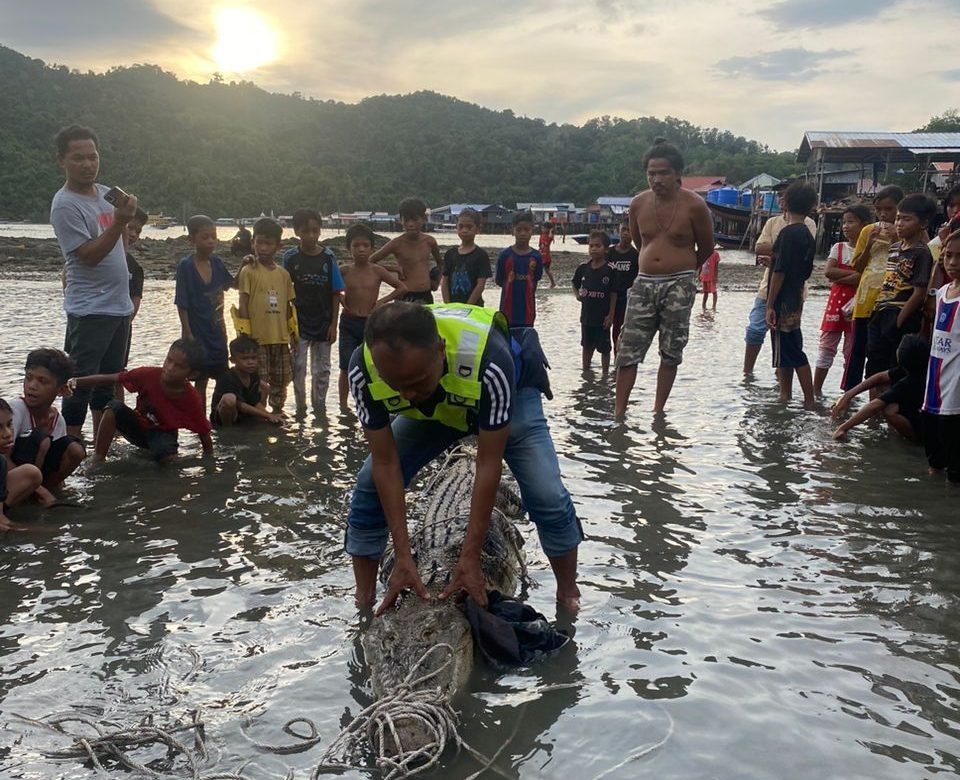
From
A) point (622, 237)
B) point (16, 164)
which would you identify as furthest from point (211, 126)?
point (622, 237)

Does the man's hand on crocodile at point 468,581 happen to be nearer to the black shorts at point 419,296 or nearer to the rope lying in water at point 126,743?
the rope lying in water at point 126,743

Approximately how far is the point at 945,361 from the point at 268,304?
520 centimetres

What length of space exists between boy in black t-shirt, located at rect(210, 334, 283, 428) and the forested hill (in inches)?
2318

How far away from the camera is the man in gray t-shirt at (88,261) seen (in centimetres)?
519

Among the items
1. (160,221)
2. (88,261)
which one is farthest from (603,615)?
(160,221)

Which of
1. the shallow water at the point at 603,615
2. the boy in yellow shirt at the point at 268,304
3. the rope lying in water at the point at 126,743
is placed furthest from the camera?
the boy in yellow shirt at the point at 268,304

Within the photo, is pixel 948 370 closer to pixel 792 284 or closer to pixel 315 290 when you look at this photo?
pixel 792 284

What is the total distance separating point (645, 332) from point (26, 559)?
4.77m

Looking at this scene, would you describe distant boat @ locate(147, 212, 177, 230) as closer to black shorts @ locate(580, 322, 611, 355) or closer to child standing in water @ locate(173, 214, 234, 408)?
black shorts @ locate(580, 322, 611, 355)

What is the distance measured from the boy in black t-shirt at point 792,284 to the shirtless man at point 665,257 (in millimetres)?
1168

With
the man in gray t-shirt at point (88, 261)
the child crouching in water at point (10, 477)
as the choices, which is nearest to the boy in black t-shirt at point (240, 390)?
the man in gray t-shirt at point (88, 261)

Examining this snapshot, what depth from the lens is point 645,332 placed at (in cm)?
669

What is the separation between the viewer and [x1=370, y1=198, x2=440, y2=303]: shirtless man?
755cm

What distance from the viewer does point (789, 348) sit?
7.34 m
